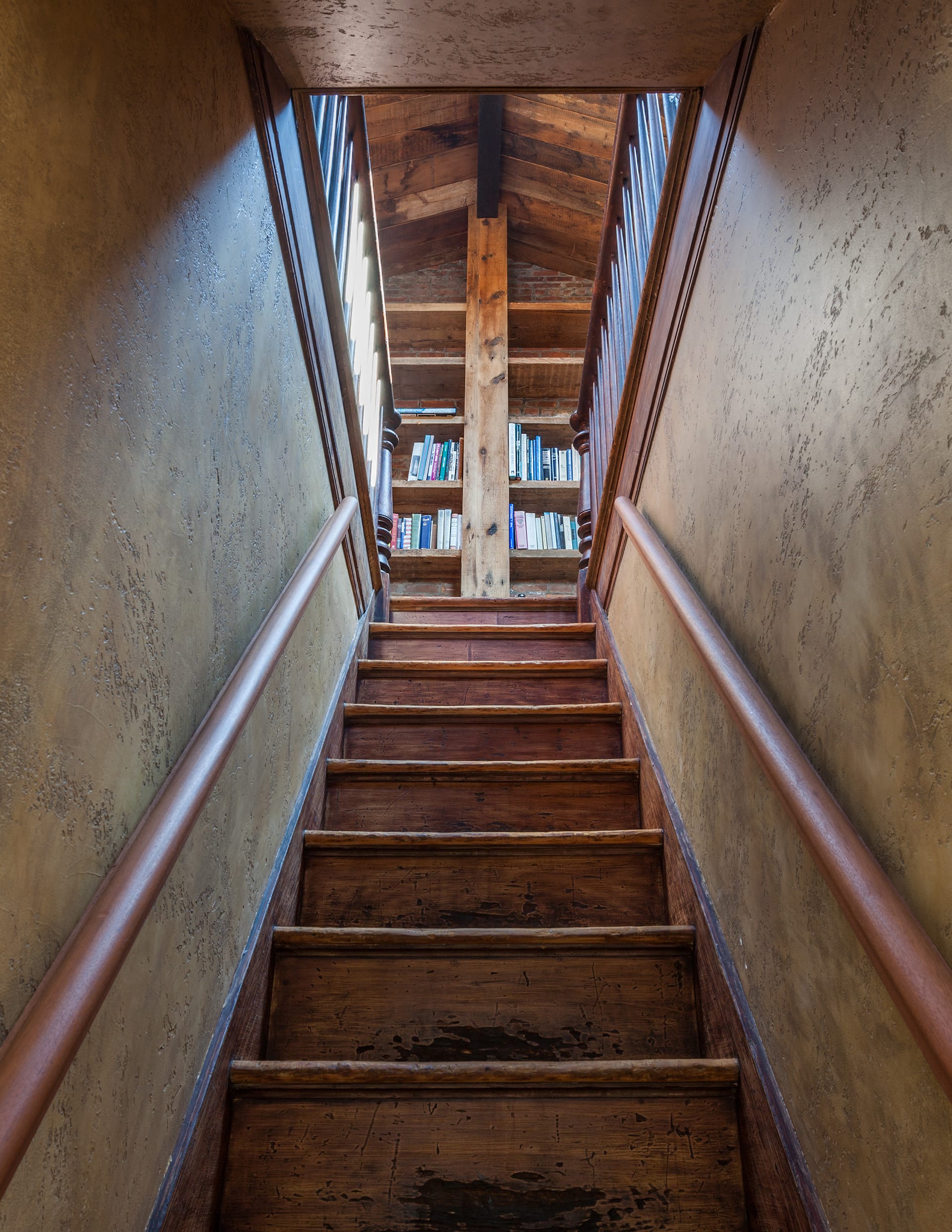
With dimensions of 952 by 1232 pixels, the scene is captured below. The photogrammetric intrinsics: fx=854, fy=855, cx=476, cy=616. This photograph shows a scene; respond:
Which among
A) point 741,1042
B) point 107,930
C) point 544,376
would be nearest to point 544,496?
point 544,376

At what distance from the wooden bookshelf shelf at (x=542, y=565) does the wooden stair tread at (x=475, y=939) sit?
3.18 m

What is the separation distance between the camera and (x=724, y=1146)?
117cm

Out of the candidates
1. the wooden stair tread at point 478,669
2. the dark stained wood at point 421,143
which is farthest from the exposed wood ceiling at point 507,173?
the wooden stair tread at point 478,669

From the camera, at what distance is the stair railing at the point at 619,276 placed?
89.0 inches

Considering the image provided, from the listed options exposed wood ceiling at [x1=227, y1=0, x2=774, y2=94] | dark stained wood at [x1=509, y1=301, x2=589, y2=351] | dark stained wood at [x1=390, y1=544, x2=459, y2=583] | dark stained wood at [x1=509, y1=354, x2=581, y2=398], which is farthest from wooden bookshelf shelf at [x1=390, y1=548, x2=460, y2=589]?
exposed wood ceiling at [x1=227, y1=0, x2=774, y2=94]

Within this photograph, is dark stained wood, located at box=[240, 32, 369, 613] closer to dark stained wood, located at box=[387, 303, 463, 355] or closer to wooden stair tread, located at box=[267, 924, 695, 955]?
wooden stair tread, located at box=[267, 924, 695, 955]

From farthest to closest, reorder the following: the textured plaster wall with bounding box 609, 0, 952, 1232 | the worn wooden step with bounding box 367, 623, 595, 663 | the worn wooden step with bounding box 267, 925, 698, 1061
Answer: the worn wooden step with bounding box 367, 623, 595, 663, the worn wooden step with bounding box 267, 925, 698, 1061, the textured plaster wall with bounding box 609, 0, 952, 1232

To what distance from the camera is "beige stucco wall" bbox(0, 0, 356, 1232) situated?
0.73 m

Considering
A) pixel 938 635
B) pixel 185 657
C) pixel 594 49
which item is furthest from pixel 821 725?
pixel 594 49

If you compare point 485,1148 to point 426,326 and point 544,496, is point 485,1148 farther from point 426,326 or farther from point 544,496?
point 426,326

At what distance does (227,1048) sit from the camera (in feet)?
4.01

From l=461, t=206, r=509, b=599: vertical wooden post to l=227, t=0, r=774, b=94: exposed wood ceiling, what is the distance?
2849 millimetres

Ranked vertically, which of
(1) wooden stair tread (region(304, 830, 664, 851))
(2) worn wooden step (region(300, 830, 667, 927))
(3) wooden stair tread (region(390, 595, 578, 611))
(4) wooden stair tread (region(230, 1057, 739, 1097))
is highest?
(3) wooden stair tread (region(390, 595, 578, 611))

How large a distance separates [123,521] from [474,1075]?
890 mm
